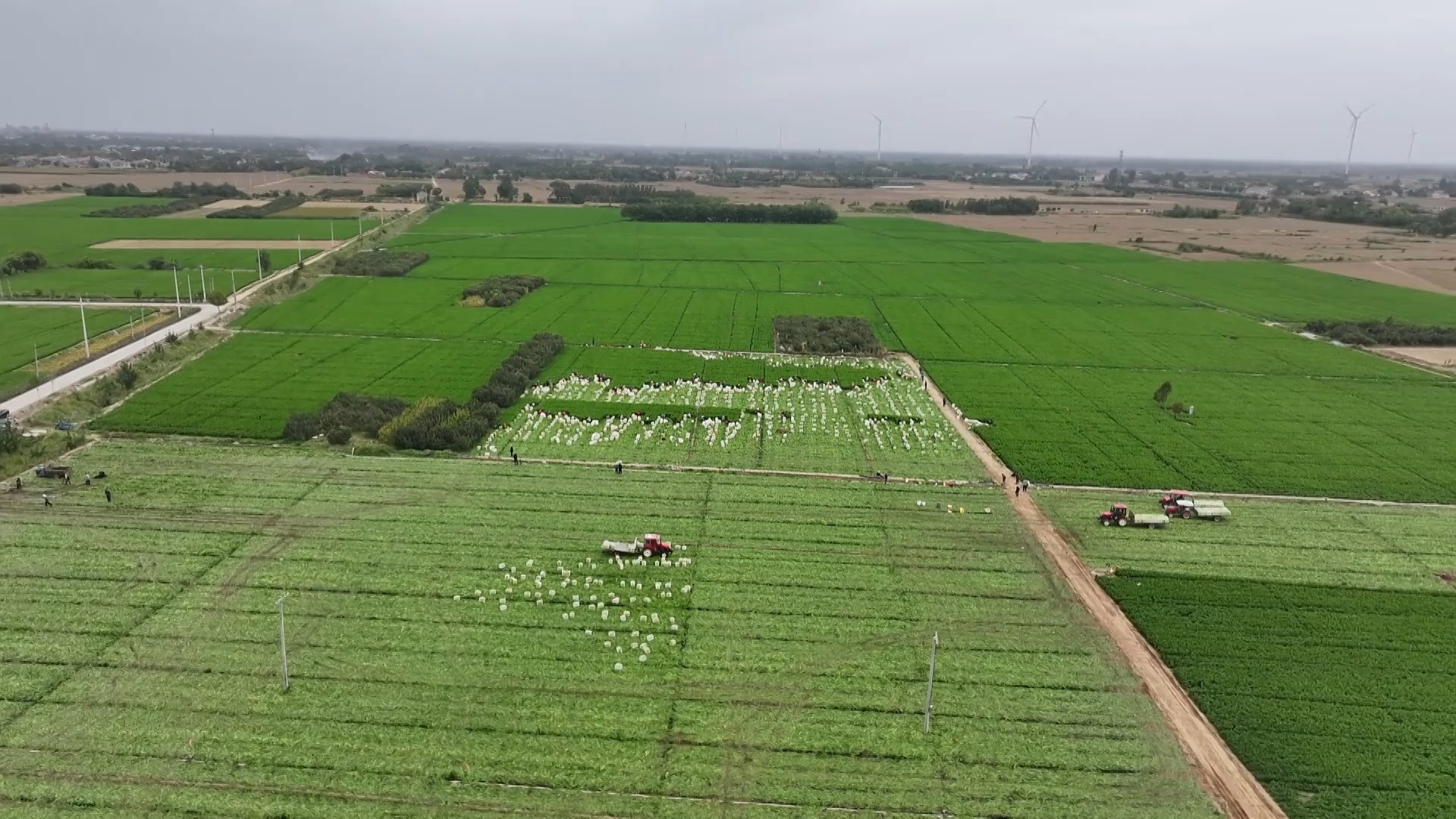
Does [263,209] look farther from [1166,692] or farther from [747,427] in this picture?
[1166,692]

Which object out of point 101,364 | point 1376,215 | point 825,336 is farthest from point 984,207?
point 101,364

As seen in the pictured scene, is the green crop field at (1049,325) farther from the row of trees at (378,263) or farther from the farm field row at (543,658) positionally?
the farm field row at (543,658)

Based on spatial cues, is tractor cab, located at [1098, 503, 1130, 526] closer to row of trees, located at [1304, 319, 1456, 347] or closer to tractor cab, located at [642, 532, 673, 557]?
tractor cab, located at [642, 532, 673, 557]

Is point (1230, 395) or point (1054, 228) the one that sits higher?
point (1054, 228)

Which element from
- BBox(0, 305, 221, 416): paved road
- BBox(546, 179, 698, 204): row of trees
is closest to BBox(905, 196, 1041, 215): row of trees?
BBox(546, 179, 698, 204): row of trees

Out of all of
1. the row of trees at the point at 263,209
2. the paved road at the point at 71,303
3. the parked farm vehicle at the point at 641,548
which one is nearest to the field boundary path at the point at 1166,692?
the parked farm vehicle at the point at 641,548

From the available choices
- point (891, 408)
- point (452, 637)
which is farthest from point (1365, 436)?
point (452, 637)

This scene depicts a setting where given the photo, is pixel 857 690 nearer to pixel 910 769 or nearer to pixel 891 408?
pixel 910 769
